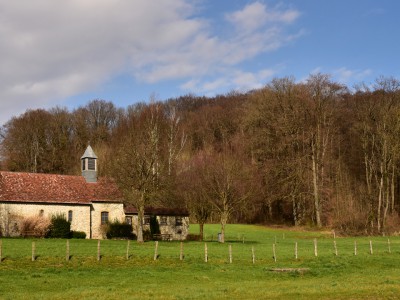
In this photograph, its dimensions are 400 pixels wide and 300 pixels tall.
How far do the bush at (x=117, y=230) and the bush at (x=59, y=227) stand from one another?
4745 mm

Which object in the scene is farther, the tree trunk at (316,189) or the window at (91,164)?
the tree trunk at (316,189)

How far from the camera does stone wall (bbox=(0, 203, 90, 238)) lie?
44.3m

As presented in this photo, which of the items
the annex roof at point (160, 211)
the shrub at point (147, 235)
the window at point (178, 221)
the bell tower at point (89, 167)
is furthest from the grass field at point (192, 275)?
the bell tower at point (89, 167)

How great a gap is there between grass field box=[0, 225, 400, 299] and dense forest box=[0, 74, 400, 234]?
19131mm

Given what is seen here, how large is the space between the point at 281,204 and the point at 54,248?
45.8 metres

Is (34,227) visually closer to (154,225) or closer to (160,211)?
(154,225)

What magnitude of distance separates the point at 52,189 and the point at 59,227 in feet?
17.2

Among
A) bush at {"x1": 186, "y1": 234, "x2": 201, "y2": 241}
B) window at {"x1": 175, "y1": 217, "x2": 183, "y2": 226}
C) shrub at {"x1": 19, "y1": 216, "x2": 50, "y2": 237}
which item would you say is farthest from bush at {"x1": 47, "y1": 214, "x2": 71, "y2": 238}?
bush at {"x1": 186, "y1": 234, "x2": 201, "y2": 241}

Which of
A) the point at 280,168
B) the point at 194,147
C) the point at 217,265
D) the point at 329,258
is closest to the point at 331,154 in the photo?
the point at 280,168

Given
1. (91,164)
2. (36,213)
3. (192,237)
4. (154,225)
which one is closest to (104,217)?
(154,225)

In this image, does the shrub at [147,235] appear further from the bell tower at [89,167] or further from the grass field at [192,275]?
the grass field at [192,275]

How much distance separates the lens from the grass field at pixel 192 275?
1719 centimetres

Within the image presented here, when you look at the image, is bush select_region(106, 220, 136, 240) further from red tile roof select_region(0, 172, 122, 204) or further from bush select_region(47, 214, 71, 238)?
bush select_region(47, 214, 71, 238)

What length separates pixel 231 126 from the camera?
8394cm
